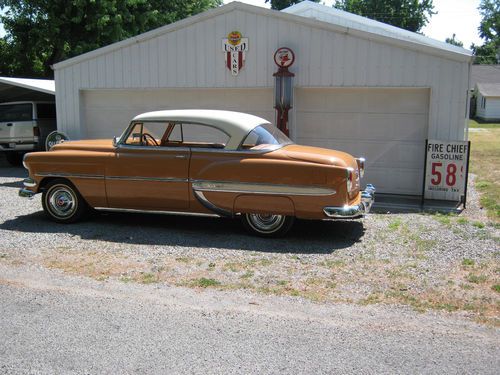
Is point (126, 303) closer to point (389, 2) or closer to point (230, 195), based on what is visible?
point (230, 195)

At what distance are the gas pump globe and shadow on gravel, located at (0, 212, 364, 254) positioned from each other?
3169mm

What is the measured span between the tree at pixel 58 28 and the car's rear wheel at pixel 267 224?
1834 cm

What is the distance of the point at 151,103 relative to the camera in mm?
12359

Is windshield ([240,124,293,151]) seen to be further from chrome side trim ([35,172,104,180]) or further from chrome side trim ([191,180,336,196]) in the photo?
chrome side trim ([35,172,104,180])

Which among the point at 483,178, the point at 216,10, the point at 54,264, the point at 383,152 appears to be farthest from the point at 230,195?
the point at 483,178

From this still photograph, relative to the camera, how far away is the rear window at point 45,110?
15.6m

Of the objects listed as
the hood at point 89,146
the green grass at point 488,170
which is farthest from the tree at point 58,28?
the hood at point 89,146

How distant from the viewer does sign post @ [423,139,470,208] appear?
973 centimetres

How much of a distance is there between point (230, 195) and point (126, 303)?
2.50 meters

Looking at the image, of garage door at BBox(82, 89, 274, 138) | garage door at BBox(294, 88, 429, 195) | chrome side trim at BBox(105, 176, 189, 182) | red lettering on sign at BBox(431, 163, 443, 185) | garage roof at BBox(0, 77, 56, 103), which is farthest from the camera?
garage roof at BBox(0, 77, 56, 103)

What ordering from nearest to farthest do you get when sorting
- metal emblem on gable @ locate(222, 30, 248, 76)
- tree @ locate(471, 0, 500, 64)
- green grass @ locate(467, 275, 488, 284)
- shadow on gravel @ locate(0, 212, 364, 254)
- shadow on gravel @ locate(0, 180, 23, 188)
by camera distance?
1. green grass @ locate(467, 275, 488, 284)
2. shadow on gravel @ locate(0, 212, 364, 254)
3. metal emblem on gable @ locate(222, 30, 248, 76)
4. shadow on gravel @ locate(0, 180, 23, 188)
5. tree @ locate(471, 0, 500, 64)

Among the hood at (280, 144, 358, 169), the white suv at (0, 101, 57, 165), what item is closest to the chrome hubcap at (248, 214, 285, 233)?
the hood at (280, 144, 358, 169)

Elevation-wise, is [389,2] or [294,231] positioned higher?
[389,2]

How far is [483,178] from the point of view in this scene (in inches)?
538
